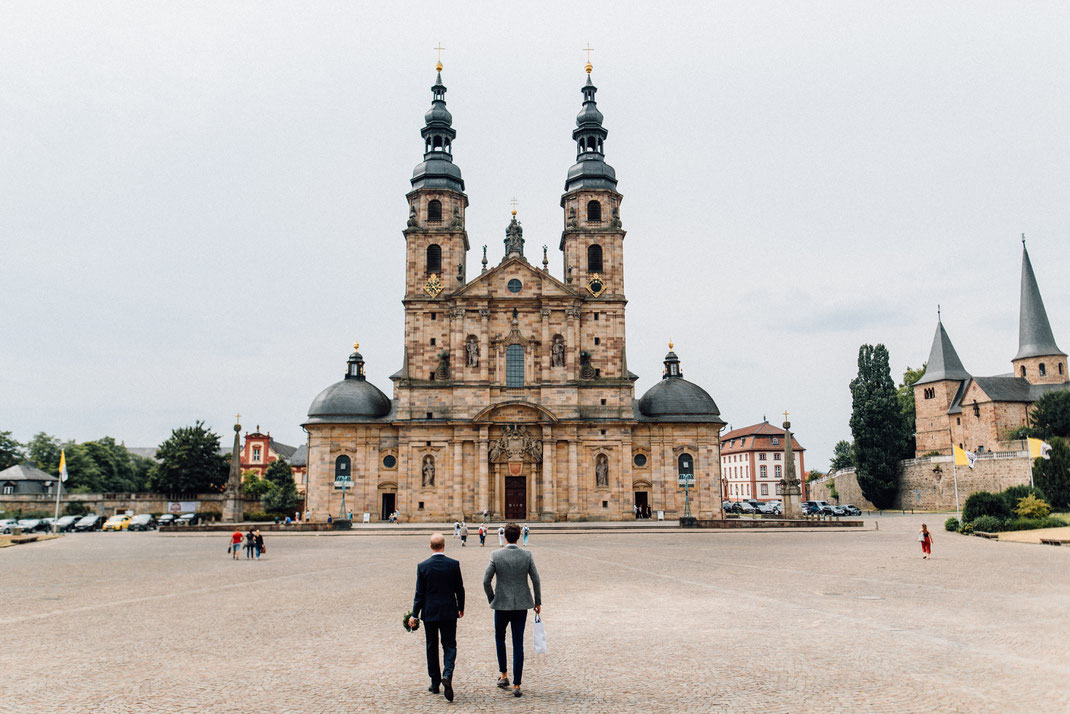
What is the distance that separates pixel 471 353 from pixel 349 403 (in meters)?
11.3

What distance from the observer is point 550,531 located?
48.1m

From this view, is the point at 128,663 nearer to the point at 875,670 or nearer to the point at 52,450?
the point at 875,670

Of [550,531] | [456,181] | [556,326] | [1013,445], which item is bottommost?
[550,531]

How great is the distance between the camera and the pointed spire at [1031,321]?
279 ft

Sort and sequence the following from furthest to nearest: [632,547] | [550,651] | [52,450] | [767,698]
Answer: [52,450] → [632,547] → [550,651] → [767,698]

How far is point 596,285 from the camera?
214 feet

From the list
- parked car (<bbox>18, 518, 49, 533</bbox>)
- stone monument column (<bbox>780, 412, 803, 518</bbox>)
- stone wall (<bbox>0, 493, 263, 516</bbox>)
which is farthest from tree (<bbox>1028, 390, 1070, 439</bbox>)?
parked car (<bbox>18, 518, 49, 533</bbox>)

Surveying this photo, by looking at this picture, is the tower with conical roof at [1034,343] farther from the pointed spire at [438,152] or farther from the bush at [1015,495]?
the pointed spire at [438,152]

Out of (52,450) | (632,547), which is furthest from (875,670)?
(52,450)

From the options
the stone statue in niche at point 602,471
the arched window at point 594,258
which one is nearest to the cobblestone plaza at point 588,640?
the stone statue in niche at point 602,471

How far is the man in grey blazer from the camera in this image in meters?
8.90

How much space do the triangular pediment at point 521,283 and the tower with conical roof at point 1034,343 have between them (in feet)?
182

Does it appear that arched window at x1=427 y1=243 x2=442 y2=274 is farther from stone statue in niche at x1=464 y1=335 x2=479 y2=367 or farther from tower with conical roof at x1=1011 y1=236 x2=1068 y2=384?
tower with conical roof at x1=1011 y1=236 x2=1068 y2=384

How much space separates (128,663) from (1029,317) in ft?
324
